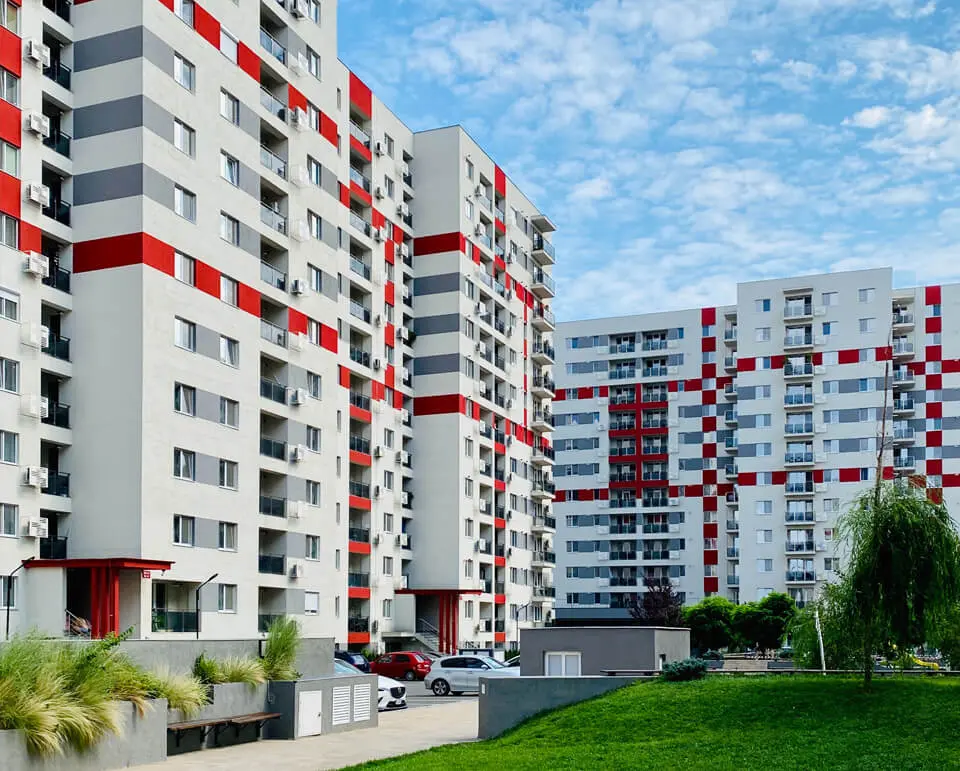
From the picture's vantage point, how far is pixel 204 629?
4228 cm

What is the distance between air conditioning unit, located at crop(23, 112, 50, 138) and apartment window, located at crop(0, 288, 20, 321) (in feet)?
9.74

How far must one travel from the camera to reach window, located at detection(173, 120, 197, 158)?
42.1 metres

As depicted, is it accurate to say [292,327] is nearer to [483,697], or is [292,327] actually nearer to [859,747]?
[483,697]

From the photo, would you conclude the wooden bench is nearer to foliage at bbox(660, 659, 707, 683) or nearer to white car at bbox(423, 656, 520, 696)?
foliage at bbox(660, 659, 707, 683)

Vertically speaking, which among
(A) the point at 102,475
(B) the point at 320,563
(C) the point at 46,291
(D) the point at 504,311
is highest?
(D) the point at 504,311

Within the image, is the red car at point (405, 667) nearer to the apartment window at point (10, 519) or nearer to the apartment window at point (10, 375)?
the apartment window at point (10, 519)

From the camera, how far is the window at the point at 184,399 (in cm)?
4141

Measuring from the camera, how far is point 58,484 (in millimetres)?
39719

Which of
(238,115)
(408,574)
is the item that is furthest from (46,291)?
(408,574)

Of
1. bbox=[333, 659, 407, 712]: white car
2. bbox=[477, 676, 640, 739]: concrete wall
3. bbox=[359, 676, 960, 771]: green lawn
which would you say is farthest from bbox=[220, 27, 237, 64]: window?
bbox=[359, 676, 960, 771]: green lawn

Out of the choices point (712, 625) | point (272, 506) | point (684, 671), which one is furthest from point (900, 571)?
point (712, 625)

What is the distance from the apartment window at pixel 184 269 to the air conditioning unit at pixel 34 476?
25.6 ft

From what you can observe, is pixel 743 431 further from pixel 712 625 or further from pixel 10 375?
pixel 10 375

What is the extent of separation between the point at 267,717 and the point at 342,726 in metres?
3.26
